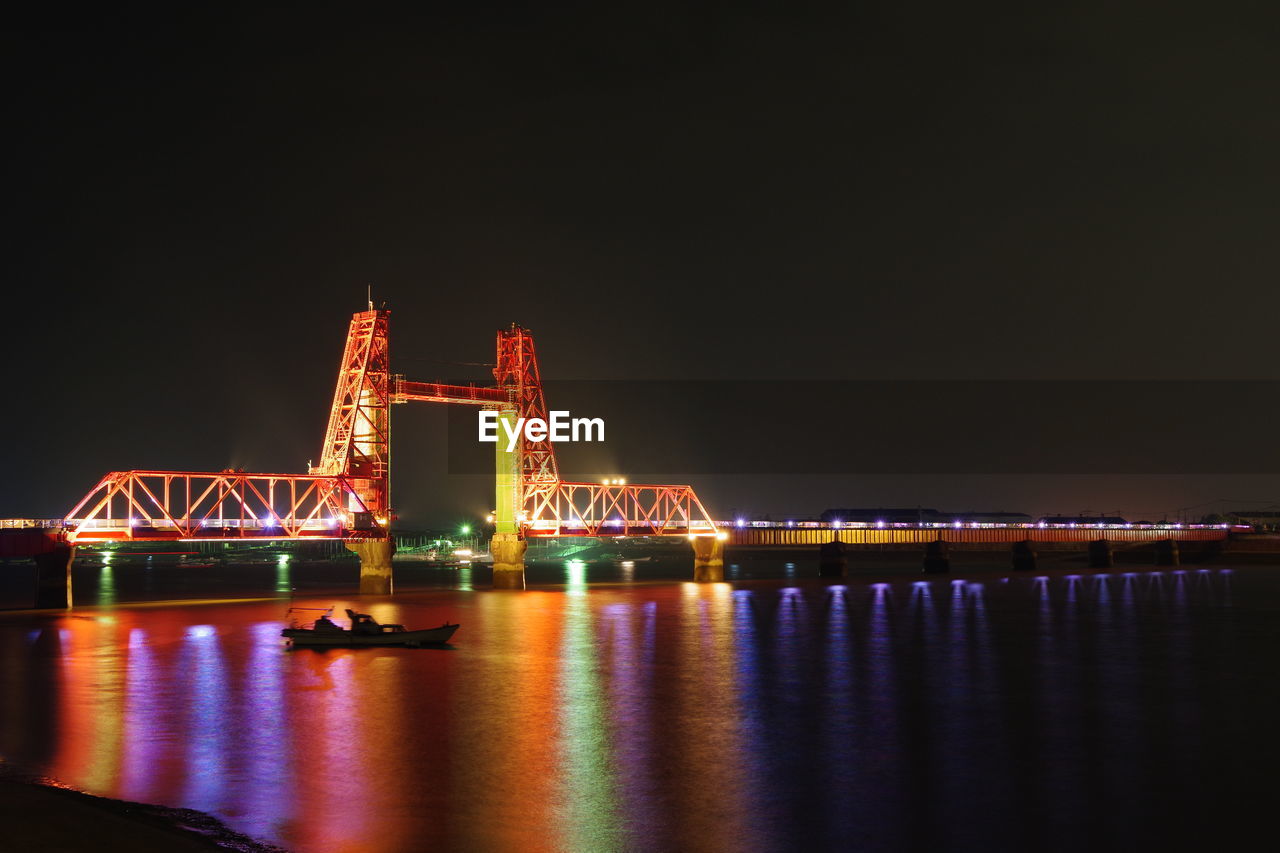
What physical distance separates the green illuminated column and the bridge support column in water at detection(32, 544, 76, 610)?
3770 centimetres

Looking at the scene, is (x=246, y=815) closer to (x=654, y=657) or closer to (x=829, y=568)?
(x=654, y=657)

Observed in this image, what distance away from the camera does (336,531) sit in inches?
3703

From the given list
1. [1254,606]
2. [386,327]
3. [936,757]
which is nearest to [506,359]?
[386,327]

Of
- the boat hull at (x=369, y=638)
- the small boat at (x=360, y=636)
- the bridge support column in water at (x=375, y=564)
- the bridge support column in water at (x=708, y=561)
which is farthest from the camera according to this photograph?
the bridge support column in water at (x=708, y=561)

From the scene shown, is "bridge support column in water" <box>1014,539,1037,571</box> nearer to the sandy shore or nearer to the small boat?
the small boat

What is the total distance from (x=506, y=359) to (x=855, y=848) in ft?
303

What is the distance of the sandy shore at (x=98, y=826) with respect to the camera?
18.3 meters

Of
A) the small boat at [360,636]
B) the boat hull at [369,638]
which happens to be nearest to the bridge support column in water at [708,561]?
the boat hull at [369,638]

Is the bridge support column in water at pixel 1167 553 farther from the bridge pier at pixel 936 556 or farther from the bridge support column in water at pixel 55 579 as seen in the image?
the bridge support column in water at pixel 55 579

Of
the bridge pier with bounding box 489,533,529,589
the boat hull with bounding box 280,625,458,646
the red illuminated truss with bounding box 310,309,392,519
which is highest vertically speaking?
the red illuminated truss with bounding box 310,309,392,519

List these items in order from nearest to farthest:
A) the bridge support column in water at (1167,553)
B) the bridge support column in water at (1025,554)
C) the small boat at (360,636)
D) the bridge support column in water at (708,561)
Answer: the small boat at (360,636) < the bridge support column in water at (708,561) < the bridge support column in water at (1025,554) < the bridge support column in water at (1167,553)

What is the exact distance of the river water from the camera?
2297cm

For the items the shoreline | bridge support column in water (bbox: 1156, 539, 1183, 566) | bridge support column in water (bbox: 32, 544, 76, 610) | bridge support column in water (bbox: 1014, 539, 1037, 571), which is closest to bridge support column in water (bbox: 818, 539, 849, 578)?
bridge support column in water (bbox: 1014, 539, 1037, 571)

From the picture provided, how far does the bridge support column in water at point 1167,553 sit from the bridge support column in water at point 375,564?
127653 mm
